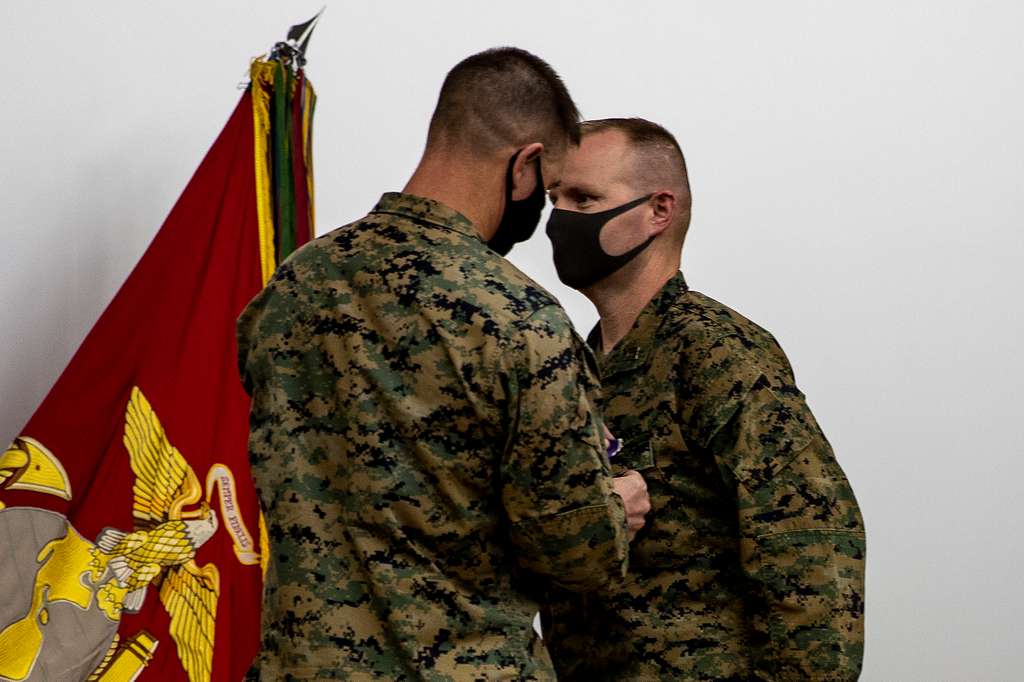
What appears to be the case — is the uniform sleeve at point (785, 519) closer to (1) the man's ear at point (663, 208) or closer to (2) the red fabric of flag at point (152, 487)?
(1) the man's ear at point (663, 208)

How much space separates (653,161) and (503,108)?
570 mm

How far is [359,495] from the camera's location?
49.9 inches

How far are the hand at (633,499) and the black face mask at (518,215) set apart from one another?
323mm

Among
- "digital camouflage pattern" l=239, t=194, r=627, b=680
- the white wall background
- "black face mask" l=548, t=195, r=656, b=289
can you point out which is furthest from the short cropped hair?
the white wall background

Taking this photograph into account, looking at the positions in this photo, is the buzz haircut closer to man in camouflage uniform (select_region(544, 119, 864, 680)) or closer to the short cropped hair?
man in camouflage uniform (select_region(544, 119, 864, 680))

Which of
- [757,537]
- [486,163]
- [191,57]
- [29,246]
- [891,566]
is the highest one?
[191,57]

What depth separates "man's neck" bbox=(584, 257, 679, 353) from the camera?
184 cm

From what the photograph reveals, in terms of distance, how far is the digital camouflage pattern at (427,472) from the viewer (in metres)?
1.25

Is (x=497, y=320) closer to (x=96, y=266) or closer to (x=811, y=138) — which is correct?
(x=96, y=266)

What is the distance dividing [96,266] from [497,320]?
135cm

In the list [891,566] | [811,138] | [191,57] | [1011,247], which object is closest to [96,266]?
[191,57]

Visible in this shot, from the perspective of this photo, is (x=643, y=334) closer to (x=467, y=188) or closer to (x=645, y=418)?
(x=645, y=418)

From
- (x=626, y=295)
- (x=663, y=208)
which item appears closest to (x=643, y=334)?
(x=626, y=295)

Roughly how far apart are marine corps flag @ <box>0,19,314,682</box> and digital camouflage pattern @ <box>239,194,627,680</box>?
744 mm
